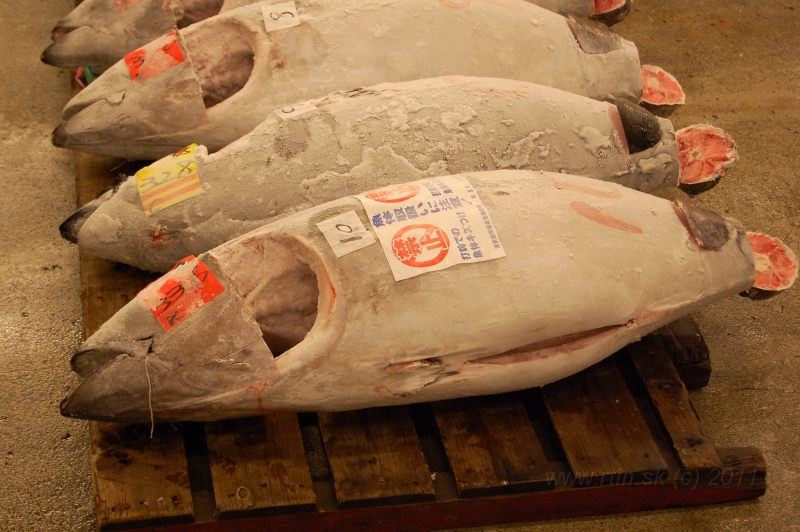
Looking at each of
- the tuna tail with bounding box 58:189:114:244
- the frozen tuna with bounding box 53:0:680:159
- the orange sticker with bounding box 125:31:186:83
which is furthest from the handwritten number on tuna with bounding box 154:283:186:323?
the orange sticker with bounding box 125:31:186:83

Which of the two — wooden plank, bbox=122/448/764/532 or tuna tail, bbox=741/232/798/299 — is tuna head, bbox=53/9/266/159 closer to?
wooden plank, bbox=122/448/764/532

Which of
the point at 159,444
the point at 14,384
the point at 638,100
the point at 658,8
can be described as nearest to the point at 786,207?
the point at 638,100

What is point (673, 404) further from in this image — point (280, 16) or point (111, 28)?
point (111, 28)

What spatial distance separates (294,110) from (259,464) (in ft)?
3.28

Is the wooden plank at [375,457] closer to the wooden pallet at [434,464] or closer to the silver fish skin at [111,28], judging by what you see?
the wooden pallet at [434,464]

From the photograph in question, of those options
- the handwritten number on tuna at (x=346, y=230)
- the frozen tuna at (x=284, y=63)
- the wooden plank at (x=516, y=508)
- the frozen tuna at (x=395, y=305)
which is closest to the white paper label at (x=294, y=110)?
the frozen tuna at (x=284, y=63)

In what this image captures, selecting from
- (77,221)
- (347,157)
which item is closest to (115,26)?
(77,221)

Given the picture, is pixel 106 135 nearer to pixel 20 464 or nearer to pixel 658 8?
pixel 20 464

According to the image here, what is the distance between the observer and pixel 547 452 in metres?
2.27

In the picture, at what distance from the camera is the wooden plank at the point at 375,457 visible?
6.79 feet

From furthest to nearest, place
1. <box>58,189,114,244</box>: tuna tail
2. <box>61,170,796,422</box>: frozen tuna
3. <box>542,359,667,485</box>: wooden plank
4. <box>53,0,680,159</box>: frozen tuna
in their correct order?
<box>53,0,680,159</box>: frozen tuna
<box>58,189,114,244</box>: tuna tail
<box>542,359,667,485</box>: wooden plank
<box>61,170,796,422</box>: frozen tuna

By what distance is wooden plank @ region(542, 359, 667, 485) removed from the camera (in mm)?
2146

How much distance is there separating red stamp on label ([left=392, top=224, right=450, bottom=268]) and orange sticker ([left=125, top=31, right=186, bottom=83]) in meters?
1.07

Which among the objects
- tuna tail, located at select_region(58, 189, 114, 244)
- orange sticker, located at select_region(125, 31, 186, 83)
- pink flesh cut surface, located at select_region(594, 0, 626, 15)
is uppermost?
orange sticker, located at select_region(125, 31, 186, 83)
